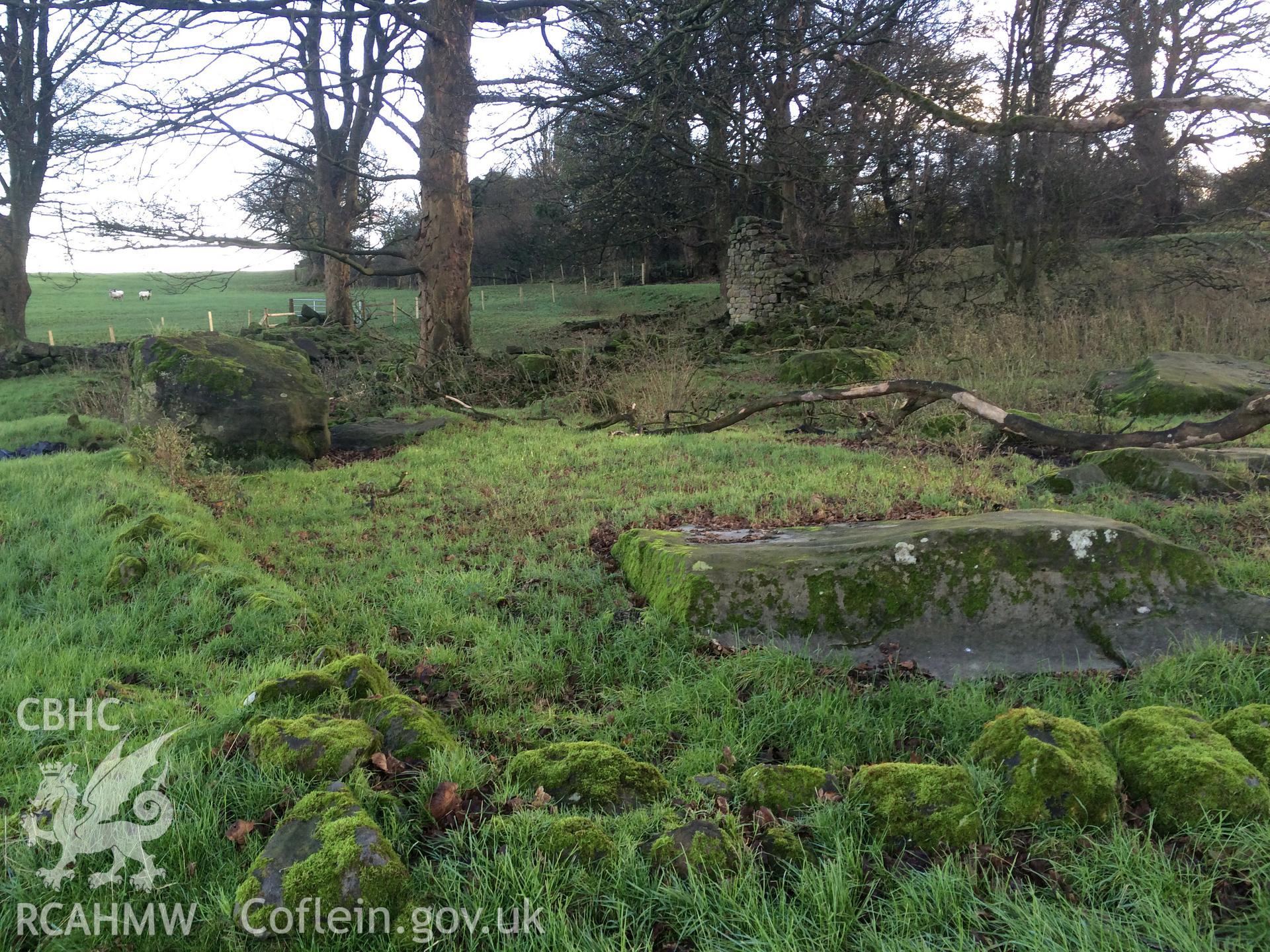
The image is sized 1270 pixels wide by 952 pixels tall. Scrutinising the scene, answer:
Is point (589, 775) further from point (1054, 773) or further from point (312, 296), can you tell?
point (312, 296)

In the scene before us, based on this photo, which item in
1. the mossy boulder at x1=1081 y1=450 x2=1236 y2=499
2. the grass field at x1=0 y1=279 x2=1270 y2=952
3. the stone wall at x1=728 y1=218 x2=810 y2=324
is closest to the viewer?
the grass field at x1=0 y1=279 x2=1270 y2=952

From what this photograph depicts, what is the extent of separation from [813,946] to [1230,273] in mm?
19665

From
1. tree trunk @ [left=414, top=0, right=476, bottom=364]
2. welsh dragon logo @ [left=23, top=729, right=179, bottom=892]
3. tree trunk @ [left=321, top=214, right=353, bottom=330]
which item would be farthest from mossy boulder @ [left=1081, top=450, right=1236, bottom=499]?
tree trunk @ [left=321, top=214, right=353, bottom=330]

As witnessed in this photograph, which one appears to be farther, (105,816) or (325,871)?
(105,816)

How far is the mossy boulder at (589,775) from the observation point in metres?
2.82

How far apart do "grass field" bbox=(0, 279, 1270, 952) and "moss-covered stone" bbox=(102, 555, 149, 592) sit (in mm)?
56

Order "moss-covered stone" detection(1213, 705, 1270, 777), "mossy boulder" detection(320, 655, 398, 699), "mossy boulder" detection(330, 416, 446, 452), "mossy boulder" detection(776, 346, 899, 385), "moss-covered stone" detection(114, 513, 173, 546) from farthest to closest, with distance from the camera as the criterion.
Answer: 1. "mossy boulder" detection(776, 346, 899, 385)
2. "mossy boulder" detection(330, 416, 446, 452)
3. "moss-covered stone" detection(114, 513, 173, 546)
4. "mossy boulder" detection(320, 655, 398, 699)
5. "moss-covered stone" detection(1213, 705, 1270, 777)

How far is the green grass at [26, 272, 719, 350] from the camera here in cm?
2944

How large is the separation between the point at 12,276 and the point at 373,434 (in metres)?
15.5

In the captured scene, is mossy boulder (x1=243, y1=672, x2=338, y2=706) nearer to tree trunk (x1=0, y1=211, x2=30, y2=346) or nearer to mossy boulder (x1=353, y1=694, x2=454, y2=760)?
mossy boulder (x1=353, y1=694, x2=454, y2=760)

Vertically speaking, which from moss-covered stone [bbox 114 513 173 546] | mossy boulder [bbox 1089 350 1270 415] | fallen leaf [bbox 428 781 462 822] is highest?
mossy boulder [bbox 1089 350 1270 415]

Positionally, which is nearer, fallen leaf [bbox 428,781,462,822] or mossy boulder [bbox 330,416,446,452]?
fallen leaf [bbox 428,781,462,822]

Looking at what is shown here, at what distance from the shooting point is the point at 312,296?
47406 mm

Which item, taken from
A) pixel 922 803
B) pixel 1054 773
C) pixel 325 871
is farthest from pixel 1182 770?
pixel 325 871
